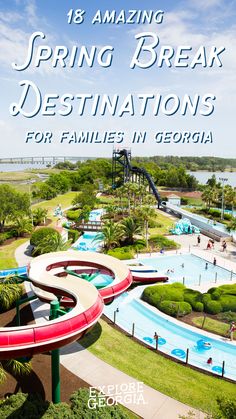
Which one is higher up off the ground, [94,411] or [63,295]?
[63,295]

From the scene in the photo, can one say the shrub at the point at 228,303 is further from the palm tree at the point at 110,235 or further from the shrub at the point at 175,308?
the palm tree at the point at 110,235

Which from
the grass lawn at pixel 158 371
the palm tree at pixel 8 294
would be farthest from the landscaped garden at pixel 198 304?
the palm tree at pixel 8 294

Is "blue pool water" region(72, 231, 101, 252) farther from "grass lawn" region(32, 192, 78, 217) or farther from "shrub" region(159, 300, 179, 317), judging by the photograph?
→ "grass lawn" region(32, 192, 78, 217)

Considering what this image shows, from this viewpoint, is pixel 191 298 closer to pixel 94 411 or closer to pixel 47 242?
pixel 94 411

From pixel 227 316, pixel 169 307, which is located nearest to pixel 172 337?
pixel 169 307

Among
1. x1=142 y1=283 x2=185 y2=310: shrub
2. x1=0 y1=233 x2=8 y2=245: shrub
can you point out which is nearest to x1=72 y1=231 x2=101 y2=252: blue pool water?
x1=0 y1=233 x2=8 y2=245: shrub

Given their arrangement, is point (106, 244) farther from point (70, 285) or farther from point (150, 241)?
point (70, 285)
